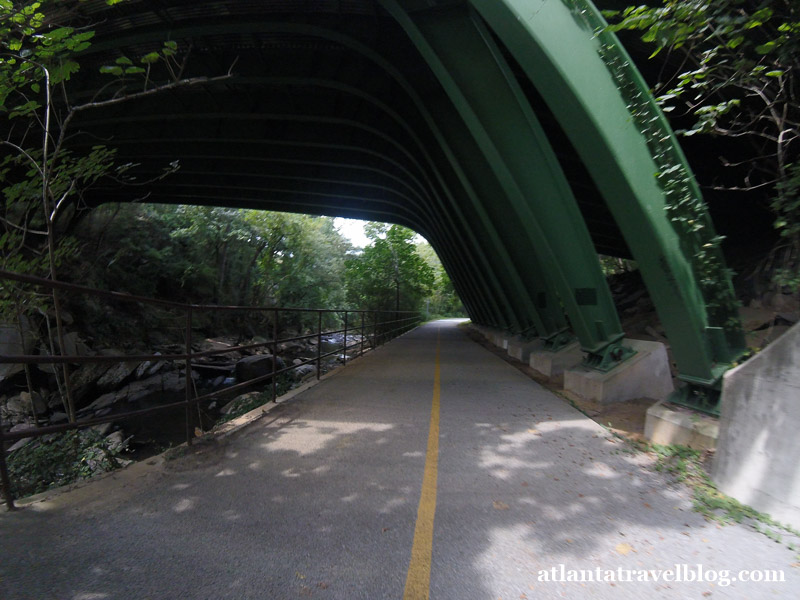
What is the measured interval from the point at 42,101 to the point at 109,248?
41.2ft

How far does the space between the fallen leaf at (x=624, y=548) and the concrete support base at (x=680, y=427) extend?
78.9 inches

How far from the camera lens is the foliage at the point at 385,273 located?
29.3 meters

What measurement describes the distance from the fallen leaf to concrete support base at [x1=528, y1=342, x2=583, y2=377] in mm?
7317

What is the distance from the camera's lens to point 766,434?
3266 millimetres

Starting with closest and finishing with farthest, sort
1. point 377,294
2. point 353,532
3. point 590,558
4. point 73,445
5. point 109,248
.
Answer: point 590,558, point 353,532, point 73,445, point 109,248, point 377,294

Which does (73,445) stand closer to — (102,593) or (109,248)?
(102,593)

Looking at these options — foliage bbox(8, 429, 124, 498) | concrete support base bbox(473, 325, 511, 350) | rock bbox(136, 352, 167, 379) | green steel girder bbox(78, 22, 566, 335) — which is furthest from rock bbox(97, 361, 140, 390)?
concrete support base bbox(473, 325, 511, 350)

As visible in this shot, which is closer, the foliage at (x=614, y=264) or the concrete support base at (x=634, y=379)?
the concrete support base at (x=634, y=379)

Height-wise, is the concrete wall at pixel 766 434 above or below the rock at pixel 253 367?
above

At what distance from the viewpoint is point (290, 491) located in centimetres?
368

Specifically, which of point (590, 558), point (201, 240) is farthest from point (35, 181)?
point (201, 240)

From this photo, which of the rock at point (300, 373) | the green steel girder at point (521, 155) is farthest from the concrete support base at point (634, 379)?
the rock at point (300, 373)

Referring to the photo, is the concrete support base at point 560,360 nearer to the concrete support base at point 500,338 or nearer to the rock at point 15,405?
the concrete support base at point 500,338

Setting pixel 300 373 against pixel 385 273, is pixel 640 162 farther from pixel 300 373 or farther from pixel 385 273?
pixel 385 273
